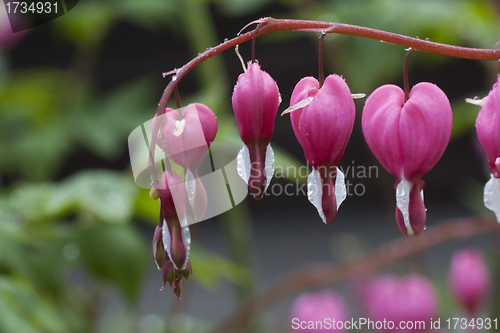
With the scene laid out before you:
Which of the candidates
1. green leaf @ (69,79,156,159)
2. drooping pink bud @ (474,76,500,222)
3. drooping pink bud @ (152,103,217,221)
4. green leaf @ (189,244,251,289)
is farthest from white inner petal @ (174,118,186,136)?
green leaf @ (69,79,156,159)

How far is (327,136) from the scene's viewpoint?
38 cm

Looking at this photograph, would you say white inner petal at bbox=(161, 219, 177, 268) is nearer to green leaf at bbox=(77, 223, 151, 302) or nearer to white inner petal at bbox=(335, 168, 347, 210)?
white inner petal at bbox=(335, 168, 347, 210)

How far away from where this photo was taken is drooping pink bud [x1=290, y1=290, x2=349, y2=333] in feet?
3.67

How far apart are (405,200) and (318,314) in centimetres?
86

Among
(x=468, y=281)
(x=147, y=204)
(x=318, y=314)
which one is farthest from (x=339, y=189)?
(x=318, y=314)

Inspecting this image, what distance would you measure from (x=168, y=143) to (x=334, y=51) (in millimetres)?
1018

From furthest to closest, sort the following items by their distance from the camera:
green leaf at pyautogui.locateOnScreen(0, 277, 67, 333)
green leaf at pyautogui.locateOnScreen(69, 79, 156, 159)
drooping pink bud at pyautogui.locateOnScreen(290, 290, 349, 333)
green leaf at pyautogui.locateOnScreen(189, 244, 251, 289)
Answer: green leaf at pyautogui.locateOnScreen(69, 79, 156, 159), drooping pink bud at pyautogui.locateOnScreen(290, 290, 349, 333), green leaf at pyautogui.locateOnScreen(189, 244, 251, 289), green leaf at pyautogui.locateOnScreen(0, 277, 67, 333)

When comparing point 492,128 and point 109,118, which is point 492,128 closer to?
point 492,128

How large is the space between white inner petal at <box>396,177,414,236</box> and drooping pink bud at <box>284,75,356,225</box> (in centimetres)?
4

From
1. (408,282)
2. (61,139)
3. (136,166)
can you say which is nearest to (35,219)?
(136,166)

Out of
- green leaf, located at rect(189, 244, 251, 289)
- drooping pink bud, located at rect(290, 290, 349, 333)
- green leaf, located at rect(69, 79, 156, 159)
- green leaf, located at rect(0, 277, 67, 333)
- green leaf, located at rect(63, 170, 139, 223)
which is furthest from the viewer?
green leaf, located at rect(69, 79, 156, 159)

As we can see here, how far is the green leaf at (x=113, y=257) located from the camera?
31.6 inches

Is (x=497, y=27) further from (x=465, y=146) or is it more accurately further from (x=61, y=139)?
(x=465, y=146)

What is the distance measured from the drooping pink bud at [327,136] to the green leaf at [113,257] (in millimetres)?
500
